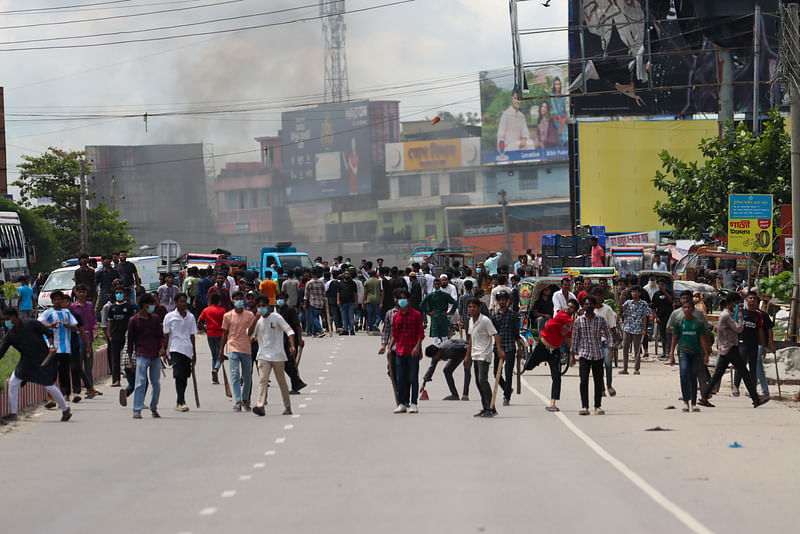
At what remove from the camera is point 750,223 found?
866 inches

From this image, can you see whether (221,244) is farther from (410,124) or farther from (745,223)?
(745,223)

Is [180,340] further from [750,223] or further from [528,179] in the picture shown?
[528,179]

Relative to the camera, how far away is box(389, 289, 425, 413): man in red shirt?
48.5 ft

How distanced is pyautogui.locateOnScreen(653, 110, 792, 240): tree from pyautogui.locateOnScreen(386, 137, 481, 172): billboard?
76784mm

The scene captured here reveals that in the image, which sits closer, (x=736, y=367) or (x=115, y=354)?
(x=736, y=367)

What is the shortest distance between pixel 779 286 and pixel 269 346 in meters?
11.9

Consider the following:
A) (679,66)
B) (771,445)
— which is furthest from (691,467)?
(679,66)

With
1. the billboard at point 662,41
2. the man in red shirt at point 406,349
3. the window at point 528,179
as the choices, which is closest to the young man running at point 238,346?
the man in red shirt at point 406,349

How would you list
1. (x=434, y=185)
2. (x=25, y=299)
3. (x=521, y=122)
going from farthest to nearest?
(x=434, y=185)
(x=521, y=122)
(x=25, y=299)

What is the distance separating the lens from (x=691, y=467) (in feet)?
34.1

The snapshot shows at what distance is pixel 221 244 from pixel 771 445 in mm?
104753

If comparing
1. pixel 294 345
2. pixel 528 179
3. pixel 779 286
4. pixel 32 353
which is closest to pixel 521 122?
pixel 528 179

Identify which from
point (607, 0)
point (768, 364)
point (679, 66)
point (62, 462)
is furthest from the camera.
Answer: point (679, 66)

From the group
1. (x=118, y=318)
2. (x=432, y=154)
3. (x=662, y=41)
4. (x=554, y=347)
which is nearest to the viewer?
(x=554, y=347)
